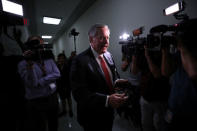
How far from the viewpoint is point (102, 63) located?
Answer: 3.77 ft

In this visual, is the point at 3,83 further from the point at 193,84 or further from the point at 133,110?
the point at 133,110

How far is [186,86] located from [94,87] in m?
0.73

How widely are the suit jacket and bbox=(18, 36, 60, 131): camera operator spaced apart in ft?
2.03

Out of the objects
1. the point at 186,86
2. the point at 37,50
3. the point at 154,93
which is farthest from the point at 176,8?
the point at 37,50

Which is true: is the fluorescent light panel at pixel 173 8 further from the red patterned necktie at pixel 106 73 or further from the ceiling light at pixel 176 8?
the red patterned necktie at pixel 106 73

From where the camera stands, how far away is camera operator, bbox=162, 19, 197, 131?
71 cm

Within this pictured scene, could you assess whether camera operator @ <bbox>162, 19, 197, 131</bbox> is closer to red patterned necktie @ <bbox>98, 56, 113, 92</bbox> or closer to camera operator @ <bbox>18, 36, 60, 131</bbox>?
red patterned necktie @ <bbox>98, 56, 113, 92</bbox>

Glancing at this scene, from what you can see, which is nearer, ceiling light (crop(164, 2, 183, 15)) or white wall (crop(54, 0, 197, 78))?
ceiling light (crop(164, 2, 183, 15))

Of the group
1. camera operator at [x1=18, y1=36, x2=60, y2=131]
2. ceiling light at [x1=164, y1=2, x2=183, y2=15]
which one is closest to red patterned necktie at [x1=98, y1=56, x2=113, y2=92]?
camera operator at [x1=18, y1=36, x2=60, y2=131]

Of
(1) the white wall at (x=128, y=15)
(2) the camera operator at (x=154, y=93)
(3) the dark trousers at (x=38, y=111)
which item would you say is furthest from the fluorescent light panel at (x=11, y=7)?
(1) the white wall at (x=128, y=15)

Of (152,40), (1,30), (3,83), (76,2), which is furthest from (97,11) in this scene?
(3,83)

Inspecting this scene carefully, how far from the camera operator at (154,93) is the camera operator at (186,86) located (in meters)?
0.38

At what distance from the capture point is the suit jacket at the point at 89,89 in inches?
36.5

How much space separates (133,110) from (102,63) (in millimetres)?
1464
